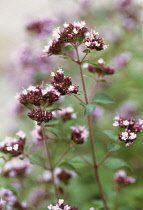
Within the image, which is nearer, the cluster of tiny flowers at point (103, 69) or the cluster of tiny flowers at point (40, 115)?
the cluster of tiny flowers at point (40, 115)

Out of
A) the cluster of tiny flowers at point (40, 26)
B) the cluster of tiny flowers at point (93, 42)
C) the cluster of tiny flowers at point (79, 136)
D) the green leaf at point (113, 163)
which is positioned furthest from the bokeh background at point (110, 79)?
the cluster of tiny flowers at point (93, 42)

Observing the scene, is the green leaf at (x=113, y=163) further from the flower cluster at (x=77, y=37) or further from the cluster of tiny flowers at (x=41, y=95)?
the flower cluster at (x=77, y=37)

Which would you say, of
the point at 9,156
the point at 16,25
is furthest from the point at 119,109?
the point at 16,25

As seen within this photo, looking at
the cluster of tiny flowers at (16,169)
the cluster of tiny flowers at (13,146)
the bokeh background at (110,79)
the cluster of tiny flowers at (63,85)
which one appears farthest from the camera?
the bokeh background at (110,79)

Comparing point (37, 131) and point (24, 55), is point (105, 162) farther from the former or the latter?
point (24, 55)

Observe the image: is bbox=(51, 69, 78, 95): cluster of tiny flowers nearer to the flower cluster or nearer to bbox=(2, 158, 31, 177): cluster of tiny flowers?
the flower cluster

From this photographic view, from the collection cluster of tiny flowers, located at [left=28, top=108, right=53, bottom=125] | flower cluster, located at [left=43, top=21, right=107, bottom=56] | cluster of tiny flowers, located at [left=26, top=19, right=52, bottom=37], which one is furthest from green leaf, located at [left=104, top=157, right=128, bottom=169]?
cluster of tiny flowers, located at [left=26, top=19, right=52, bottom=37]
